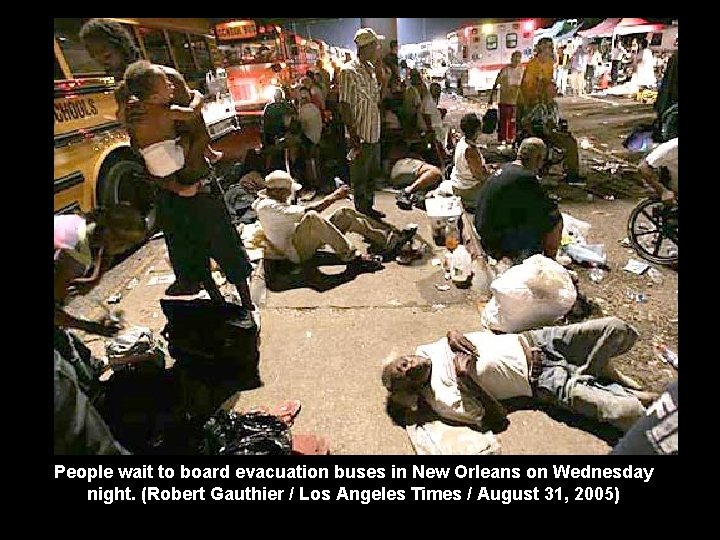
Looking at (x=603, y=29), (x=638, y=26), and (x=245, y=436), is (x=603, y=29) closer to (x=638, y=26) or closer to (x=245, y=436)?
(x=638, y=26)

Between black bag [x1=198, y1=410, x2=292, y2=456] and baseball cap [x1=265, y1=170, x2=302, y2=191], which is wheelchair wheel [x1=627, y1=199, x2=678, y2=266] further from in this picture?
black bag [x1=198, y1=410, x2=292, y2=456]

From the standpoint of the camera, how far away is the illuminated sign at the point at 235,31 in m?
9.56

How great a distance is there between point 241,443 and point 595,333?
79.8 inches

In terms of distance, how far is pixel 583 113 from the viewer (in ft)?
42.6

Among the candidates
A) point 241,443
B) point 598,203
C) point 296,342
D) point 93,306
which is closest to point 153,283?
point 93,306

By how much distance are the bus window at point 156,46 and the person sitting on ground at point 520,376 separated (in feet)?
18.2

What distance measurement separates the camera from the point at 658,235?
427 cm

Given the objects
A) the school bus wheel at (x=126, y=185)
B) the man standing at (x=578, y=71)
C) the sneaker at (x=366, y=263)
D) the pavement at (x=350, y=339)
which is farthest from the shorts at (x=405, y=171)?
the man standing at (x=578, y=71)
